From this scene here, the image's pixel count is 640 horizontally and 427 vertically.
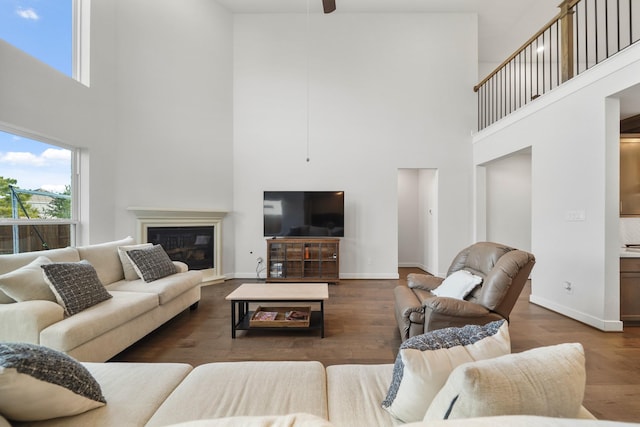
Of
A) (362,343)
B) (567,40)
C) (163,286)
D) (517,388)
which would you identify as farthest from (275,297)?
(567,40)

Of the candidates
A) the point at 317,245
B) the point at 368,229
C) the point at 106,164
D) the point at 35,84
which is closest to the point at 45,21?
the point at 35,84

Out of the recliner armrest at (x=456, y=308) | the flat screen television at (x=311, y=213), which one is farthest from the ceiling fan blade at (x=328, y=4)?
the recliner armrest at (x=456, y=308)

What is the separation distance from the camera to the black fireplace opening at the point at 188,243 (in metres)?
4.54

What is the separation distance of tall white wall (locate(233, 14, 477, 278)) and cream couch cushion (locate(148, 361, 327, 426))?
3965 mm

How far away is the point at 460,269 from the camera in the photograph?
2.86m

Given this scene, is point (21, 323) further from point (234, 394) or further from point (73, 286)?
point (234, 394)

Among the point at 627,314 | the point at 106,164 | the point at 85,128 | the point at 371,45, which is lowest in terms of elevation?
the point at 627,314

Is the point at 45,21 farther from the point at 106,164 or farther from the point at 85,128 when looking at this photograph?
the point at 106,164

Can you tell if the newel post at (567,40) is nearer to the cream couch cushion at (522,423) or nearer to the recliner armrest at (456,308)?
the recliner armrest at (456,308)

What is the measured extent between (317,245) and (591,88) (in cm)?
407

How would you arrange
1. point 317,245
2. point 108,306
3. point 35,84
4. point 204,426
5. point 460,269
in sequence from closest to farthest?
1. point 204,426
2. point 108,306
3. point 460,269
4. point 35,84
5. point 317,245

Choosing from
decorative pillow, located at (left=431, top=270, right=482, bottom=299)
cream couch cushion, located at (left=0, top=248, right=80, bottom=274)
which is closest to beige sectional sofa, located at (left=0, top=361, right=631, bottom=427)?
decorative pillow, located at (left=431, top=270, right=482, bottom=299)

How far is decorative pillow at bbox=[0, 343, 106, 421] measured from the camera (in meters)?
0.88

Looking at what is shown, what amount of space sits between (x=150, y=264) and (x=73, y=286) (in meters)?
0.94
